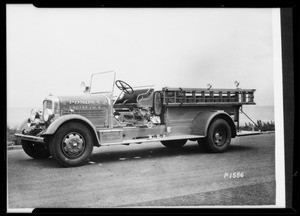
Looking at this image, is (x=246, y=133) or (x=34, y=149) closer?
(x=34, y=149)

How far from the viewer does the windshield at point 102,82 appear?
4.53m

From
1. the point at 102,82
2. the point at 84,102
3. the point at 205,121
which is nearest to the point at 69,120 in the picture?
the point at 84,102

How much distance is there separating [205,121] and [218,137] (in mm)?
358

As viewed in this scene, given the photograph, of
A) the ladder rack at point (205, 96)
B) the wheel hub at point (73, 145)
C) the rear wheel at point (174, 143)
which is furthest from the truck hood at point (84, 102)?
the rear wheel at point (174, 143)

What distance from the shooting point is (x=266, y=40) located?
4.54 m

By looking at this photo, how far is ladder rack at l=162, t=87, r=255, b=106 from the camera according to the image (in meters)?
5.23

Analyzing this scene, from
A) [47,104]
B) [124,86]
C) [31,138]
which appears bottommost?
[31,138]

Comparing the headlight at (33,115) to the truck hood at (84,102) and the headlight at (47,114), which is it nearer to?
the headlight at (47,114)

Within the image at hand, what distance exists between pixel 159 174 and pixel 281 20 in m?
2.45

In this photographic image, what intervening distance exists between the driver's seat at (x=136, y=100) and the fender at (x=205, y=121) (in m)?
0.78

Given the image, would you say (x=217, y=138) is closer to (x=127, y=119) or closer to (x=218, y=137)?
(x=218, y=137)

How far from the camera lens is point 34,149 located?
477 cm

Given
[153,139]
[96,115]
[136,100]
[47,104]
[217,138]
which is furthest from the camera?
[217,138]
